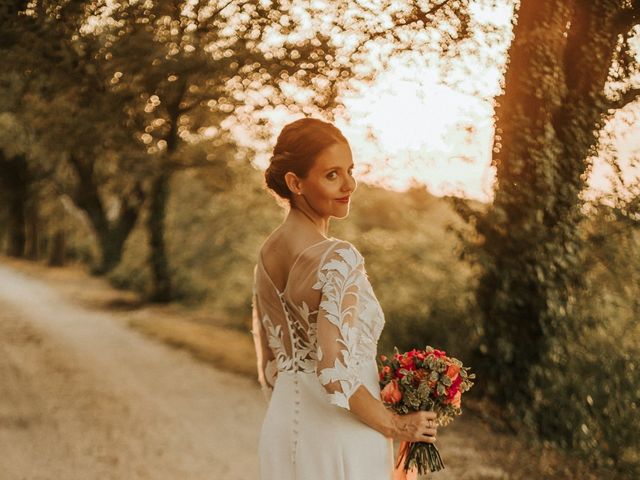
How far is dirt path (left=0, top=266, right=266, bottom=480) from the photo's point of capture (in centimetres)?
771

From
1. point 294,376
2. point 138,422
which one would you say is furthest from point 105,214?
point 294,376

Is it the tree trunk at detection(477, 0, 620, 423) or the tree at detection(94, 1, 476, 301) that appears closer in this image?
the tree at detection(94, 1, 476, 301)

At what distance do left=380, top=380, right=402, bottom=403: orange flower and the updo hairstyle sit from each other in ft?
2.59

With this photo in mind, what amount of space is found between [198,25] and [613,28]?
3816 mm

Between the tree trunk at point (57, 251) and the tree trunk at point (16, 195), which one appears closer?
the tree trunk at point (16, 195)

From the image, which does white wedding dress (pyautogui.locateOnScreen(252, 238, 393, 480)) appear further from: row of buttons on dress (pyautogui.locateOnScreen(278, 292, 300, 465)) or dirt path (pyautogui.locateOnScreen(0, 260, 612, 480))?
dirt path (pyautogui.locateOnScreen(0, 260, 612, 480))

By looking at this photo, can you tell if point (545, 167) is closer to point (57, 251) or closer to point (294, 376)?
point (294, 376)

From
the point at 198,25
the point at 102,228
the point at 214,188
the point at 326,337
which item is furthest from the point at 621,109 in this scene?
the point at 102,228

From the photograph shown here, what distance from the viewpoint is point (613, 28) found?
7668 mm

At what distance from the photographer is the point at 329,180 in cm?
282

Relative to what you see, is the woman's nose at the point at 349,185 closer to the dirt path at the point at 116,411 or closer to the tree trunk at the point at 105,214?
the dirt path at the point at 116,411

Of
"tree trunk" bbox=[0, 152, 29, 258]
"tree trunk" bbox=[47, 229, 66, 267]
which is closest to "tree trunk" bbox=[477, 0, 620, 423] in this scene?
"tree trunk" bbox=[0, 152, 29, 258]

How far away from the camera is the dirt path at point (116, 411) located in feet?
25.3

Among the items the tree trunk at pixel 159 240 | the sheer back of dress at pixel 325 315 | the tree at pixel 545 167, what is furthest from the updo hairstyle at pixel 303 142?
the tree trunk at pixel 159 240
